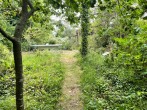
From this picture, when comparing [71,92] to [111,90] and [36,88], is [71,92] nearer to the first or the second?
[36,88]

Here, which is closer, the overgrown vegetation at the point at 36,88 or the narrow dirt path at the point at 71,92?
the overgrown vegetation at the point at 36,88

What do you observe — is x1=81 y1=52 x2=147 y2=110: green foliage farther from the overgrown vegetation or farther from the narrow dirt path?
the overgrown vegetation

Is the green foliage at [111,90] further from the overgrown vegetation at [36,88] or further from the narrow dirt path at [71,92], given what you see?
the overgrown vegetation at [36,88]

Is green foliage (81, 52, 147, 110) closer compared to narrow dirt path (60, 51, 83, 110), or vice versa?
green foliage (81, 52, 147, 110)

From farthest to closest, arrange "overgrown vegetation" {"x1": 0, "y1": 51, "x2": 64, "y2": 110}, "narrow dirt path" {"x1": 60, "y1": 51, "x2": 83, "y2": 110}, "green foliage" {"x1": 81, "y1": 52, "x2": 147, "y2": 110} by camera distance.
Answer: "narrow dirt path" {"x1": 60, "y1": 51, "x2": 83, "y2": 110} → "overgrown vegetation" {"x1": 0, "y1": 51, "x2": 64, "y2": 110} → "green foliage" {"x1": 81, "y1": 52, "x2": 147, "y2": 110}

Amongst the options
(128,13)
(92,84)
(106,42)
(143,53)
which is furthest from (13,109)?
(106,42)

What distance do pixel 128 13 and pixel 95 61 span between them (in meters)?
9.36

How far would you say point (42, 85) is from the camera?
25.9ft

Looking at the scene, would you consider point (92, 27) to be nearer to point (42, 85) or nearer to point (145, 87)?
point (42, 85)

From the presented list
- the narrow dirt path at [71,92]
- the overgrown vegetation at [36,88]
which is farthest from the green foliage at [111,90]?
the overgrown vegetation at [36,88]

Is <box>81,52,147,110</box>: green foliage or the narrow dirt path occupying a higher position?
<box>81,52,147,110</box>: green foliage

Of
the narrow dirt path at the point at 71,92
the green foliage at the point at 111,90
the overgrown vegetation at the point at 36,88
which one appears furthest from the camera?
the narrow dirt path at the point at 71,92

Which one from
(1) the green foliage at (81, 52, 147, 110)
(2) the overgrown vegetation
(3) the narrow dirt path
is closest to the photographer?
(1) the green foliage at (81, 52, 147, 110)

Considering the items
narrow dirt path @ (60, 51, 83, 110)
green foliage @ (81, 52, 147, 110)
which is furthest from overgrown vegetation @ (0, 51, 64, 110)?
green foliage @ (81, 52, 147, 110)
